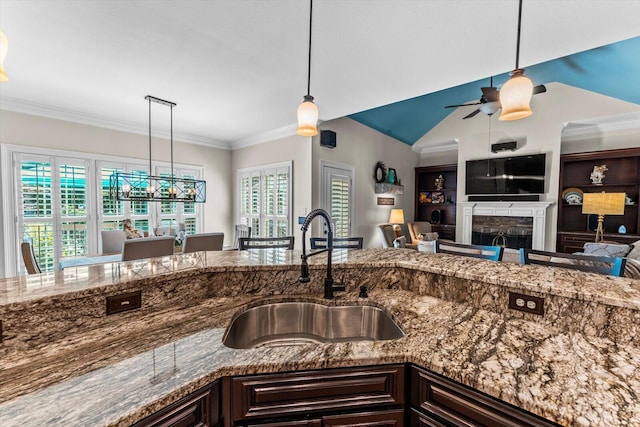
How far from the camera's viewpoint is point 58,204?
3.79 m

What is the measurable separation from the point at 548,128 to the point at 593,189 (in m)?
1.45

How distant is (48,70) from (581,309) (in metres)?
4.26

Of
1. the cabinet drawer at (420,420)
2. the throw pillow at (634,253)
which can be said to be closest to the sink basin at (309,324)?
the cabinet drawer at (420,420)

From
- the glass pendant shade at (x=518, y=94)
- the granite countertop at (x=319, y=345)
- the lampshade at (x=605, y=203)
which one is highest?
the glass pendant shade at (x=518, y=94)

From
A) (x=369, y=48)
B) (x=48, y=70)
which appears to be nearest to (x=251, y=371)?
(x=369, y=48)

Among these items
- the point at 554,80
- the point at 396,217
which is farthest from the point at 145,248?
the point at 554,80

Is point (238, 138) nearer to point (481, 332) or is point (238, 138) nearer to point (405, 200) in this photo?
point (405, 200)

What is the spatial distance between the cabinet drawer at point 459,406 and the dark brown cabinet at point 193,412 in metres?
0.61

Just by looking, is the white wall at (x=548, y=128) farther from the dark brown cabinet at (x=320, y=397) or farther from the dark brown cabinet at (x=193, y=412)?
the dark brown cabinet at (x=193, y=412)

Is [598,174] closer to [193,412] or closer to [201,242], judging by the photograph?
[201,242]

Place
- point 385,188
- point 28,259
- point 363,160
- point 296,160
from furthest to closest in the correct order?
point 385,188, point 363,160, point 296,160, point 28,259

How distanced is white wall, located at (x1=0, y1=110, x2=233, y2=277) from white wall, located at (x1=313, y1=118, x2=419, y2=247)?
2238mm

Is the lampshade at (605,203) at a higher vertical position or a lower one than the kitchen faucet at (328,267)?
higher

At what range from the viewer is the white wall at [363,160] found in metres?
4.62
